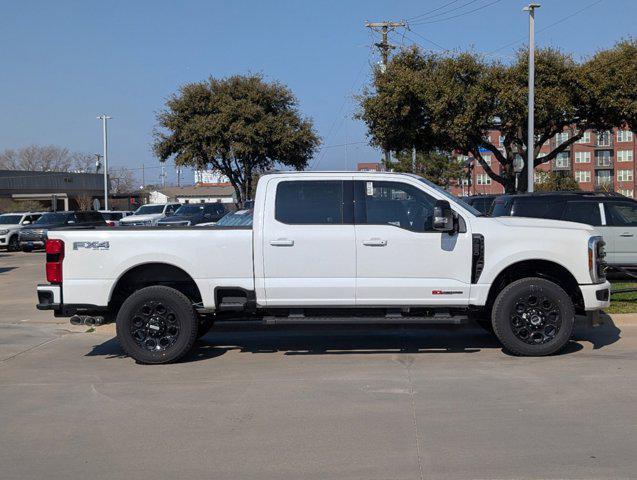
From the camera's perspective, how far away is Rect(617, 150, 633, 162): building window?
88.6m

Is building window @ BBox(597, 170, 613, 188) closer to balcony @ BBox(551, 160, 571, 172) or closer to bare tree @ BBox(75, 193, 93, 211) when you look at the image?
balcony @ BBox(551, 160, 571, 172)

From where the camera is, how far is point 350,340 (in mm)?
9906

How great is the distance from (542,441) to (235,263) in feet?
13.2

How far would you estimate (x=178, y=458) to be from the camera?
17.9ft

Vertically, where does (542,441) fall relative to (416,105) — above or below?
below

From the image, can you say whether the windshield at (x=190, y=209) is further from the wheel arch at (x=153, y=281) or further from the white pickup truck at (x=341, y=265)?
the white pickup truck at (x=341, y=265)

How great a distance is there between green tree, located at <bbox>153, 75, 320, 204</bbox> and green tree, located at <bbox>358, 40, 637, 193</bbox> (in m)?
10.5

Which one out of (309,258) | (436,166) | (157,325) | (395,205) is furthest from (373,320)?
(436,166)

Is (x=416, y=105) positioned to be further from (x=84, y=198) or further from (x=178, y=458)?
(x=84, y=198)

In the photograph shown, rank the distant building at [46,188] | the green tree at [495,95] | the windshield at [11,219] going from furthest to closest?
the distant building at [46,188] → the windshield at [11,219] → the green tree at [495,95]

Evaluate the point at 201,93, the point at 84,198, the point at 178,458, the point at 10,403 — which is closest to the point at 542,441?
the point at 178,458

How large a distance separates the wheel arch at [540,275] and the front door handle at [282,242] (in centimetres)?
239

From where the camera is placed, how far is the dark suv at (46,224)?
97.7 ft

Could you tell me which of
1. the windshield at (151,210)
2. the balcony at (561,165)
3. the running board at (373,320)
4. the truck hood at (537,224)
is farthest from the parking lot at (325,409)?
the balcony at (561,165)
